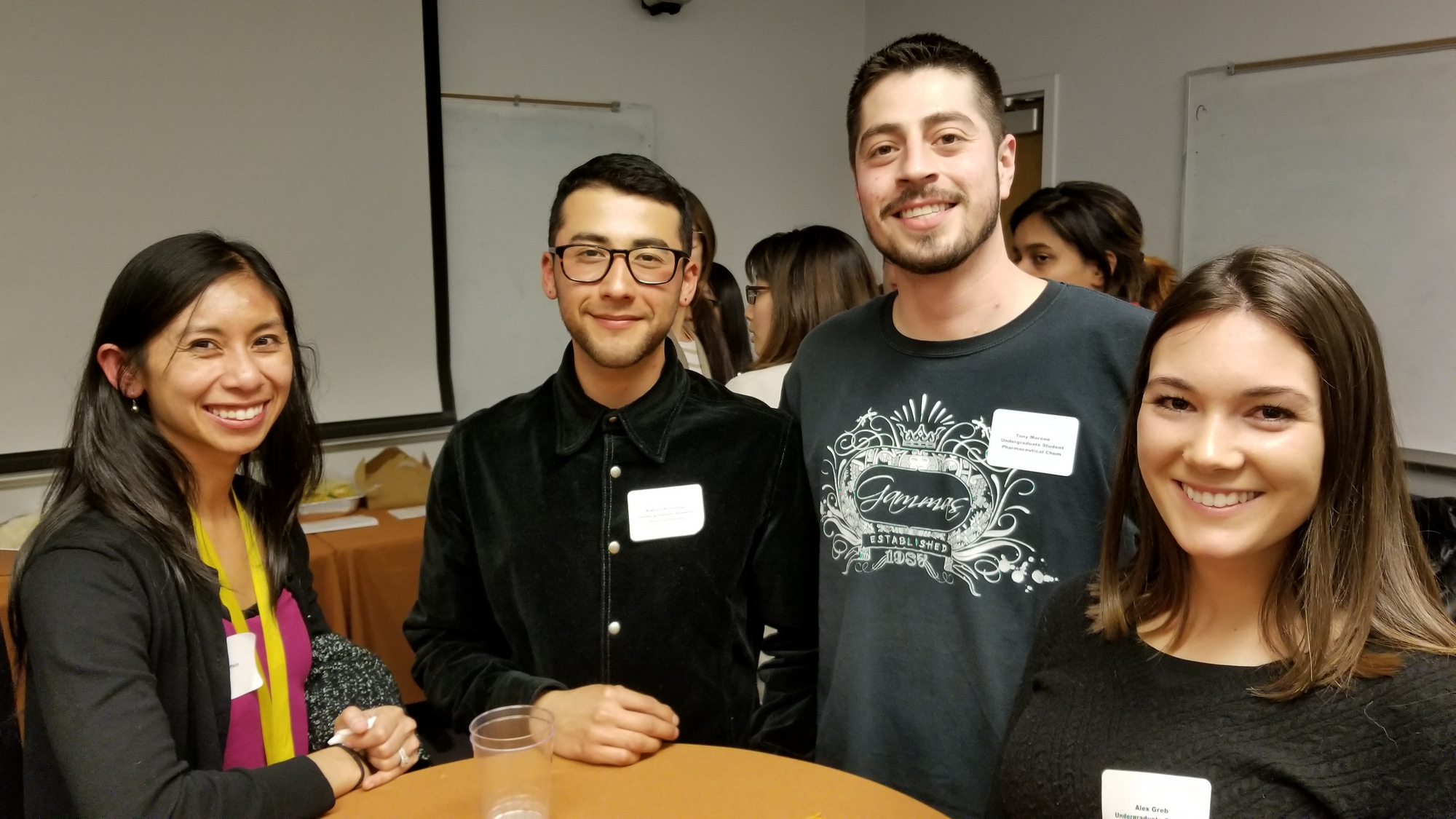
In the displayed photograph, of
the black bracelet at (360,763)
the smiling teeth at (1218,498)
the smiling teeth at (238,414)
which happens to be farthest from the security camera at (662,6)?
the smiling teeth at (1218,498)

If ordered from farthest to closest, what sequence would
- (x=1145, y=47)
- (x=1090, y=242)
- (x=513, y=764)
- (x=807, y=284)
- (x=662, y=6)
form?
(x=662, y=6) → (x=1145, y=47) → (x=1090, y=242) → (x=807, y=284) → (x=513, y=764)

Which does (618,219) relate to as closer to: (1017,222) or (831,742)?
(831,742)

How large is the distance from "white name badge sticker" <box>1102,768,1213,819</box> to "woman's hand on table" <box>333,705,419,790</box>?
3.19ft

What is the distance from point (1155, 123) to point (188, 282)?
442 centimetres

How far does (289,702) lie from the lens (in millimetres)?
1562

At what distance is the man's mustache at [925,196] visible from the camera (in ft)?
4.99

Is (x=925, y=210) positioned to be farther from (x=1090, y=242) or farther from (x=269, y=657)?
(x=1090, y=242)

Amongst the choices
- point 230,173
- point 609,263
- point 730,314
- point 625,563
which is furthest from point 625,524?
point 230,173

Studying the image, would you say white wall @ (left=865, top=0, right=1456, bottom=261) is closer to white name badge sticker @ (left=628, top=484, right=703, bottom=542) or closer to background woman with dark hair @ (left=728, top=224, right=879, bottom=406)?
background woman with dark hair @ (left=728, top=224, right=879, bottom=406)

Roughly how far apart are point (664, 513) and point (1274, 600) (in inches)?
36.0

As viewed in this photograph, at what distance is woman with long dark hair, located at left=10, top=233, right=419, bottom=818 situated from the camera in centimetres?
120

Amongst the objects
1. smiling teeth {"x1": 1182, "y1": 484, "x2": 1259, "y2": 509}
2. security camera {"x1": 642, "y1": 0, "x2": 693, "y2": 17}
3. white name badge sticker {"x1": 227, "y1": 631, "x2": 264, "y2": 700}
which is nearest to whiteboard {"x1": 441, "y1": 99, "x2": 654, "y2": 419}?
security camera {"x1": 642, "y1": 0, "x2": 693, "y2": 17}

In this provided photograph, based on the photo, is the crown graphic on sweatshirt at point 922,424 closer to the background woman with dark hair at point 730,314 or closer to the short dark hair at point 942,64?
the short dark hair at point 942,64

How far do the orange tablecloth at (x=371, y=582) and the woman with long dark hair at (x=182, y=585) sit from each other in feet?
6.03
